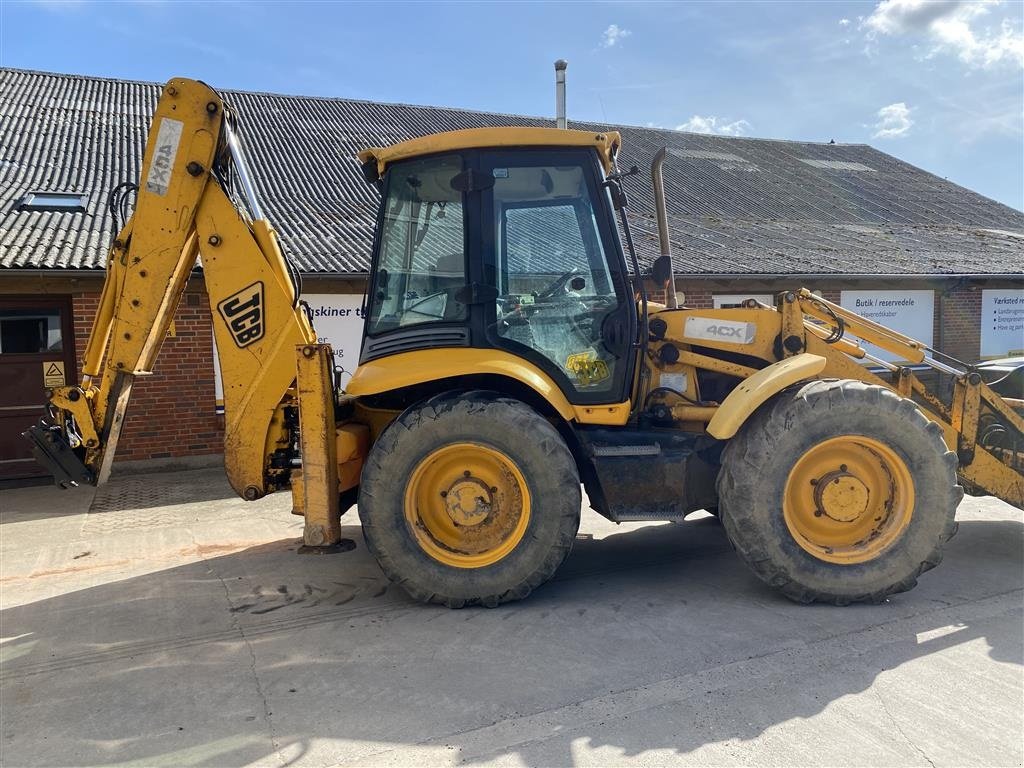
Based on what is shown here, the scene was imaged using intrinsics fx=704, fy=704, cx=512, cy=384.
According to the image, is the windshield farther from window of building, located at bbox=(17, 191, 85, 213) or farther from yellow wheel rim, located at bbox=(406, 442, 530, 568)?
window of building, located at bbox=(17, 191, 85, 213)

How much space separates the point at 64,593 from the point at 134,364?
5.41ft

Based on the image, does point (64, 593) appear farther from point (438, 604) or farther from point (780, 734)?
point (780, 734)

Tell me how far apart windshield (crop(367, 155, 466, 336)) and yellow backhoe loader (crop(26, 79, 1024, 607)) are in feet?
0.05

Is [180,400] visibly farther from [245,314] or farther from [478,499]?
[478,499]

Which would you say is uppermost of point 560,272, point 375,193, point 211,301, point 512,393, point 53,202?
point 375,193

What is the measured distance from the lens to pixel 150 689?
3.25 metres

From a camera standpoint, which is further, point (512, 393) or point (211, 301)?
point (211, 301)

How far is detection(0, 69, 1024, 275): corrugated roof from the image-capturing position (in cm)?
1000

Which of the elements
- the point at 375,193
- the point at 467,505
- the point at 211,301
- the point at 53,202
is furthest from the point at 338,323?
the point at 467,505

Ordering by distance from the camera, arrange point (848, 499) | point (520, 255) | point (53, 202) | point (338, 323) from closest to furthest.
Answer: point (848, 499) → point (520, 255) → point (338, 323) → point (53, 202)

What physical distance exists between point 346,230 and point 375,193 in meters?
2.21

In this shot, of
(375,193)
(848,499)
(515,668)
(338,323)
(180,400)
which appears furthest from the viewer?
(375,193)

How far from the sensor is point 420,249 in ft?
14.1

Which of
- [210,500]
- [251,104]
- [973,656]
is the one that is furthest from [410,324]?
[251,104]
